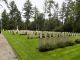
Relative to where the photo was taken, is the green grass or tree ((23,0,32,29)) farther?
tree ((23,0,32,29))

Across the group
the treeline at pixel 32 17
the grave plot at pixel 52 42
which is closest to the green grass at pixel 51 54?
the grave plot at pixel 52 42

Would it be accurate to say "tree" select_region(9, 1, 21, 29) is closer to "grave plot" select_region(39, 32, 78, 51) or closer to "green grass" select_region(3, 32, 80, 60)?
"grave plot" select_region(39, 32, 78, 51)

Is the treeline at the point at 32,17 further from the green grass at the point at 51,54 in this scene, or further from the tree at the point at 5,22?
the green grass at the point at 51,54

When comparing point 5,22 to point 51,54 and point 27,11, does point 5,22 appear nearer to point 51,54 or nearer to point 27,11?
point 27,11

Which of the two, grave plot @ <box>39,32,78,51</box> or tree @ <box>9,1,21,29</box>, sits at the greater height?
grave plot @ <box>39,32,78,51</box>

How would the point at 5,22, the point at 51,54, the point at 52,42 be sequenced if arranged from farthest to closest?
the point at 5,22 → the point at 52,42 → the point at 51,54

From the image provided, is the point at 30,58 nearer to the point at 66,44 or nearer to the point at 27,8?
the point at 66,44

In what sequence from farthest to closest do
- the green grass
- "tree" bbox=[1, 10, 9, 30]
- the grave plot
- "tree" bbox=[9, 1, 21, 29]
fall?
"tree" bbox=[9, 1, 21, 29]
"tree" bbox=[1, 10, 9, 30]
the grave plot
the green grass

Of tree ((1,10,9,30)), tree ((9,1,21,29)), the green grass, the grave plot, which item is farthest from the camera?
tree ((9,1,21,29))

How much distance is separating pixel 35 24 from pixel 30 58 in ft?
245

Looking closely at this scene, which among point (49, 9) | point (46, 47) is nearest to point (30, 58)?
point (46, 47)

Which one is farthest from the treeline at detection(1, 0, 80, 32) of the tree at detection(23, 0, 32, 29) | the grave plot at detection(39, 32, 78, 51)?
the grave plot at detection(39, 32, 78, 51)

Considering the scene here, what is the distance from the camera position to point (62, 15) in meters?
90.4

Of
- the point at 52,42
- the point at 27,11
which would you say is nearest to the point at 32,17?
the point at 27,11
